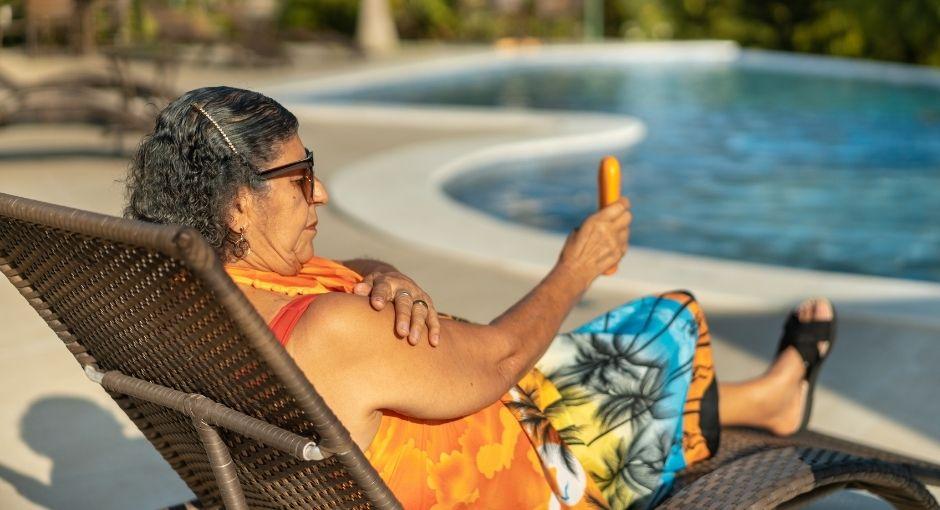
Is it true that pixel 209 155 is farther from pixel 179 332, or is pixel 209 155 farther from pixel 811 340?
pixel 811 340

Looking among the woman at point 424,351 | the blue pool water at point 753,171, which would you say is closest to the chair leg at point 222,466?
the woman at point 424,351

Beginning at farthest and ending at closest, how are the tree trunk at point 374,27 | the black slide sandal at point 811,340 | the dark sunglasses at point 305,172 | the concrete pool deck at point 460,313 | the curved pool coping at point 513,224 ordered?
the tree trunk at point 374,27
the curved pool coping at point 513,224
the concrete pool deck at point 460,313
the black slide sandal at point 811,340
the dark sunglasses at point 305,172

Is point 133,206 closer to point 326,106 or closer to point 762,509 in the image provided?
point 762,509

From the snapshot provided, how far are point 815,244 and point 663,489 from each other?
511cm

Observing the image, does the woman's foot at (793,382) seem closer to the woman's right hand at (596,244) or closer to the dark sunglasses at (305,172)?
the woman's right hand at (596,244)

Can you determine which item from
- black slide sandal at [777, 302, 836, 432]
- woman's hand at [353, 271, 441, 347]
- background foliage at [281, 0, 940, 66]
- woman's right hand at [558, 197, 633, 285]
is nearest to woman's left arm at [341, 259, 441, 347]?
woman's hand at [353, 271, 441, 347]

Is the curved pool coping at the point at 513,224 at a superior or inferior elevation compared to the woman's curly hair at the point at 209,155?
inferior

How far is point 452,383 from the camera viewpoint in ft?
6.50

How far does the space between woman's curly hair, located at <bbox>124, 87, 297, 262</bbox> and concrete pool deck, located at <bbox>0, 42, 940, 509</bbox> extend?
3.25 feet

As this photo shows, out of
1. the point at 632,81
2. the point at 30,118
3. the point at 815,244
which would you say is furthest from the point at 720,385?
the point at 632,81

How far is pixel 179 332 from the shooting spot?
6.02ft

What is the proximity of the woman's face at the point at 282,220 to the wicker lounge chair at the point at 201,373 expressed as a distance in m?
0.24

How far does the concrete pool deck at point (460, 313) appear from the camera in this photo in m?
3.41

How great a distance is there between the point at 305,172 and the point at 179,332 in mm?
349
